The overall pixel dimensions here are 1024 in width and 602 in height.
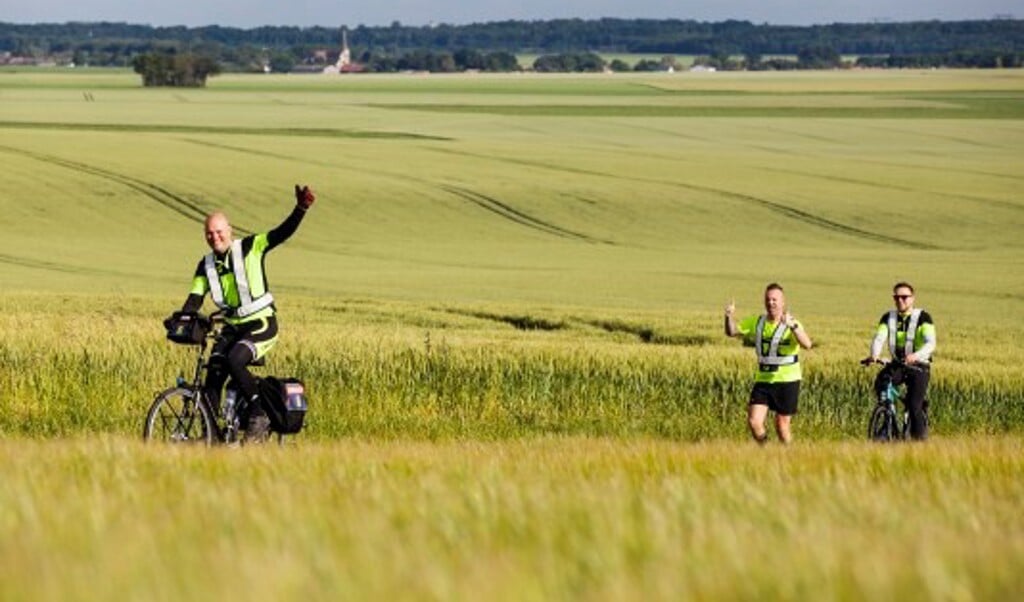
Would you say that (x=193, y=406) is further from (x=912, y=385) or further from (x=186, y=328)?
(x=912, y=385)

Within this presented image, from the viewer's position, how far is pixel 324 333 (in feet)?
76.4

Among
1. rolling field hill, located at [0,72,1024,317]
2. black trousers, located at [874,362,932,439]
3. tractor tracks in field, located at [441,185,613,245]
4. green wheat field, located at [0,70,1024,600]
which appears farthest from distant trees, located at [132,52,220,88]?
black trousers, located at [874,362,932,439]

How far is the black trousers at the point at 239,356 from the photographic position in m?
12.8

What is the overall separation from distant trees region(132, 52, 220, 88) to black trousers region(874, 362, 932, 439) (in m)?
152

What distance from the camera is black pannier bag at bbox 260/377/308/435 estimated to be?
1296 centimetres

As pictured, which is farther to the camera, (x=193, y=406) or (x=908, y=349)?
(x=908, y=349)

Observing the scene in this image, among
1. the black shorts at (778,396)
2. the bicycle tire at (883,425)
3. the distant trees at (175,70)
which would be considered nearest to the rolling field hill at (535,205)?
the bicycle tire at (883,425)

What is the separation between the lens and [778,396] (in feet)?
49.1

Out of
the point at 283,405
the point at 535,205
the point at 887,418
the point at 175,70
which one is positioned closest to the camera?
the point at 283,405

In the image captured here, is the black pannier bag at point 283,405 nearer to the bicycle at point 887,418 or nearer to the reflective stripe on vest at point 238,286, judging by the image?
the reflective stripe on vest at point 238,286

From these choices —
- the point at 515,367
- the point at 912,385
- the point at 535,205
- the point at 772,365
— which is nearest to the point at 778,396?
the point at 772,365

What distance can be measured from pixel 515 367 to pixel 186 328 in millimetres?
7755

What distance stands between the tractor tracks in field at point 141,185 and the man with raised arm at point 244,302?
40.5 meters

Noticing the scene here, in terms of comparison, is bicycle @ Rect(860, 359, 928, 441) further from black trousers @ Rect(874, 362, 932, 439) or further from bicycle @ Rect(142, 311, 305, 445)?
bicycle @ Rect(142, 311, 305, 445)
